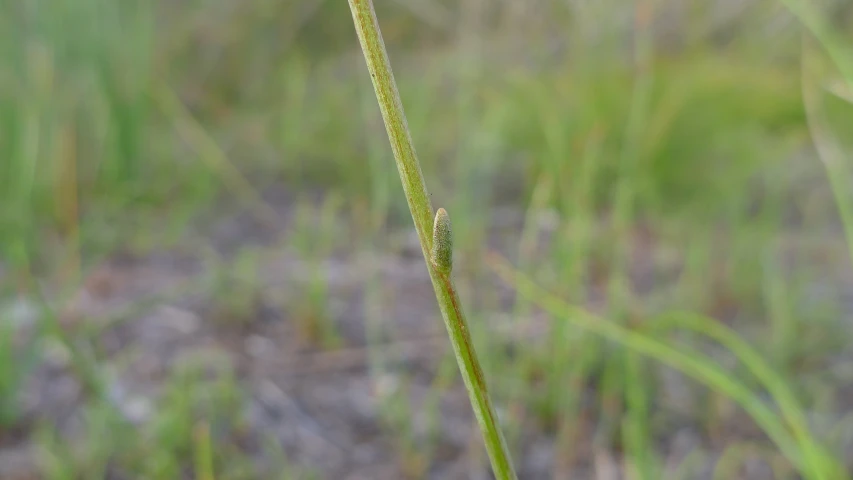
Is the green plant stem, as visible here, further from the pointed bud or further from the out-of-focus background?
the out-of-focus background

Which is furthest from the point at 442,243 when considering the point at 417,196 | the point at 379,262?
the point at 379,262

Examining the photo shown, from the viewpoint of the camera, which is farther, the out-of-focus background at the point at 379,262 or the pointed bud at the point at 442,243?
the out-of-focus background at the point at 379,262

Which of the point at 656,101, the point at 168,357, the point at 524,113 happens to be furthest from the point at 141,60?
the point at 656,101

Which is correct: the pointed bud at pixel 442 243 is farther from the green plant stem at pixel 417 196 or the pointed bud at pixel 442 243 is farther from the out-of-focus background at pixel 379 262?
the out-of-focus background at pixel 379 262

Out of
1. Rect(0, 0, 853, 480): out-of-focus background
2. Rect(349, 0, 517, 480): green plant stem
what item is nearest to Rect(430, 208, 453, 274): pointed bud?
Rect(349, 0, 517, 480): green plant stem

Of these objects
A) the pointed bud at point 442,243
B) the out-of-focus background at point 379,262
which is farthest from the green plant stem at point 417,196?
the out-of-focus background at point 379,262

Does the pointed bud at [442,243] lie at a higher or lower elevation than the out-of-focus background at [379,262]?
lower

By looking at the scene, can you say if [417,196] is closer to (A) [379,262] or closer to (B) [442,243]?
(B) [442,243]
